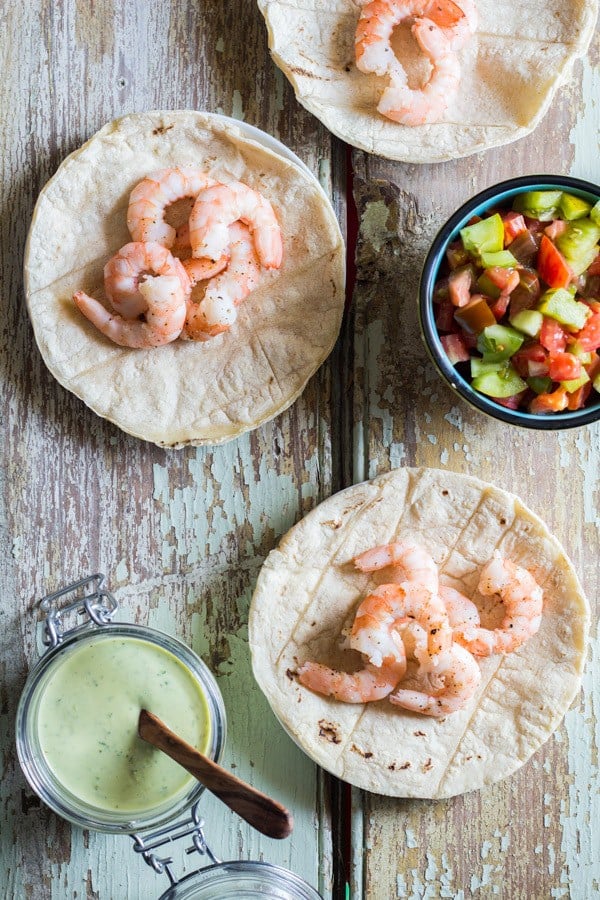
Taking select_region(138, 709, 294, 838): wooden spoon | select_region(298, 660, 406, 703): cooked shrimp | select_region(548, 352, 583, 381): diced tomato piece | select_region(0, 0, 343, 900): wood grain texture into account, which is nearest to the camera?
select_region(138, 709, 294, 838): wooden spoon

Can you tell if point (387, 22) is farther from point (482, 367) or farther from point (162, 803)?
point (162, 803)

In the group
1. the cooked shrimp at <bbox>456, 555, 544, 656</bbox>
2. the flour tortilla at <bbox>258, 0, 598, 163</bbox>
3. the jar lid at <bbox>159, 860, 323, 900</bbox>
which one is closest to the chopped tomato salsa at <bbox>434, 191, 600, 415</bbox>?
the flour tortilla at <bbox>258, 0, 598, 163</bbox>

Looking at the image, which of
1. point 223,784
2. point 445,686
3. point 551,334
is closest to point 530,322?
point 551,334

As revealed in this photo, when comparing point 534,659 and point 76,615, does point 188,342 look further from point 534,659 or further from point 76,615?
point 534,659

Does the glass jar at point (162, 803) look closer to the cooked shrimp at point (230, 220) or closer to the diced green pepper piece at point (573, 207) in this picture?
the cooked shrimp at point (230, 220)

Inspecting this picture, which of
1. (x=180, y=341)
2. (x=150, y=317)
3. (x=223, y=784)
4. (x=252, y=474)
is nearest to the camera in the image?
(x=223, y=784)

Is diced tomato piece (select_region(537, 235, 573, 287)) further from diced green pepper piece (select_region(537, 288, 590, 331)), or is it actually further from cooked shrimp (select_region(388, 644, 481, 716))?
cooked shrimp (select_region(388, 644, 481, 716))
